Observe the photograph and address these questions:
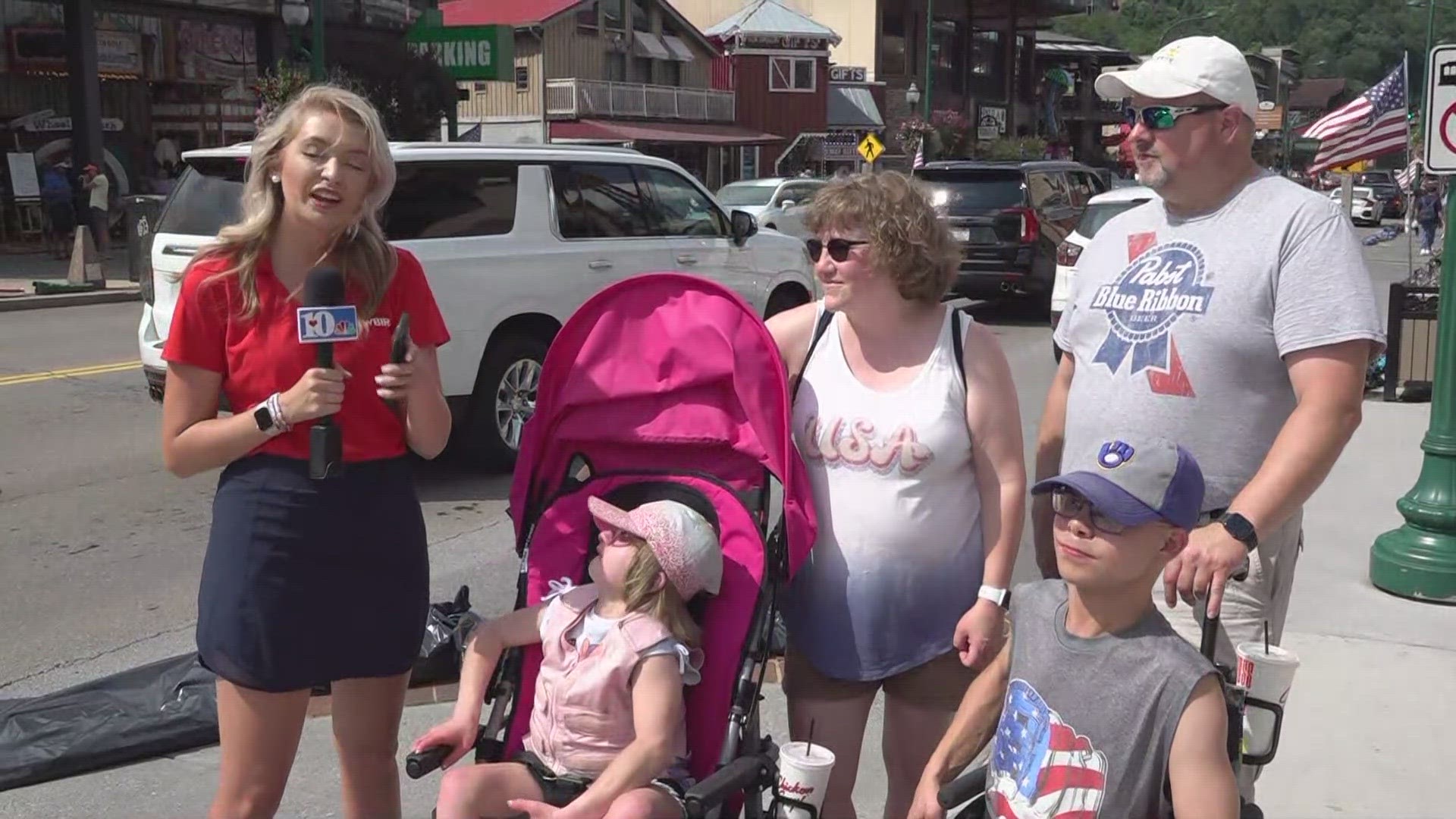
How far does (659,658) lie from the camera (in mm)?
2852

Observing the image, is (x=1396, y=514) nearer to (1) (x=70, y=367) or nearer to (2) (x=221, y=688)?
(2) (x=221, y=688)

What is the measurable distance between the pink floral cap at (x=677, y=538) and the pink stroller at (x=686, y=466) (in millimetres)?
158

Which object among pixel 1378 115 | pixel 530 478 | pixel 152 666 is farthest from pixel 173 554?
pixel 1378 115

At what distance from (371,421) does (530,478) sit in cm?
69

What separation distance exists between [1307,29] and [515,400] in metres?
116

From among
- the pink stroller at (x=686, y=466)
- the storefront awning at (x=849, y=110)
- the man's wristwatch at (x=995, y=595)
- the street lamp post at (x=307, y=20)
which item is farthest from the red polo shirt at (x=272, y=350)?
the storefront awning at (x=849, y=110)

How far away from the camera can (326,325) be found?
2.49 metres

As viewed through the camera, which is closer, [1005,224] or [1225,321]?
[1225,321]

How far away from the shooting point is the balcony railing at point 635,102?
1532 inches

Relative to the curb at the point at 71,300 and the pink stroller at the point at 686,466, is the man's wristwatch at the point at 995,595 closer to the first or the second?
the pink stroller at the point at 686,466

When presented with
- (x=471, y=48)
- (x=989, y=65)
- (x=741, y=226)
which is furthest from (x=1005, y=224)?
(x=989, y=65)

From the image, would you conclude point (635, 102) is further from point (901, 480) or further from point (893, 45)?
point (901, 480)

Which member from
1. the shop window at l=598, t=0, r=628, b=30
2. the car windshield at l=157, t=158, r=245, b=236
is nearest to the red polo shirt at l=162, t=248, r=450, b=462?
the car windshield at l=157, t=158, r=245, b=236

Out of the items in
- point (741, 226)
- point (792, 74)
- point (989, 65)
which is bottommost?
point (741, 226)
